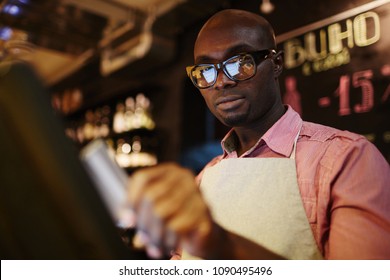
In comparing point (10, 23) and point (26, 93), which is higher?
point (10, 23)

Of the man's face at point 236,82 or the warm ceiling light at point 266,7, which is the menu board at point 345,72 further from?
the man's face at point 236,82

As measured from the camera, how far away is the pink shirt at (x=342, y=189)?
30.3 inches

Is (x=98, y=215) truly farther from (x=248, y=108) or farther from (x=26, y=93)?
(x=248, y=108)

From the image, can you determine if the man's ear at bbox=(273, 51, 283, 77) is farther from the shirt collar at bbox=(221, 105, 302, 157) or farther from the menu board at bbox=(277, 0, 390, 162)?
the menu board at bbox=(277, 0, 390, 162)

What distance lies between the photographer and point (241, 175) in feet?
3.38

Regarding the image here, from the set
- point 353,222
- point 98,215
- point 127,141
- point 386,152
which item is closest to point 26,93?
point 98,215

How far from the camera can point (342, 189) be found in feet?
2.71

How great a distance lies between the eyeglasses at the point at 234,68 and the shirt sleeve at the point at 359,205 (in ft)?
1.06

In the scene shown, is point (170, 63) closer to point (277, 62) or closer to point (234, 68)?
point (277, 62)

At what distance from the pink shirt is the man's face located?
10cm

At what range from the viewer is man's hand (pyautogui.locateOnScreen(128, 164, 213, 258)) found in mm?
428

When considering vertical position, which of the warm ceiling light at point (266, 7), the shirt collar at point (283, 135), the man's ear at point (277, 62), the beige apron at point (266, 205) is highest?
the warm ceiling light at point (266, 7)

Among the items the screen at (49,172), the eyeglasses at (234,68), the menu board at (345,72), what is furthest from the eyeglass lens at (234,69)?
the menu board at (345,72)
